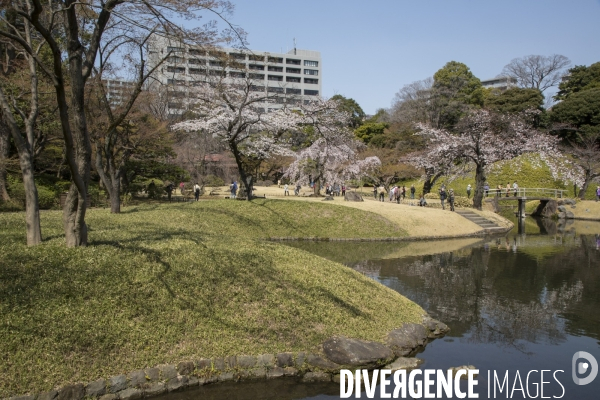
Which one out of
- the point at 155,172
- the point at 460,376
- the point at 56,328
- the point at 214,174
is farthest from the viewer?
the point at 214,174

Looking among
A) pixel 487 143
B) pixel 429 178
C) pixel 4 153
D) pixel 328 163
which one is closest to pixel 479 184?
pixel 487 143

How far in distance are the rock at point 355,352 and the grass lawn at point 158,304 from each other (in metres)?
0.32

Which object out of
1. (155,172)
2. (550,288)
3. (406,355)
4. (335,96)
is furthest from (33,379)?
A: (335,96)

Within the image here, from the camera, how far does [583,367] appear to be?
29.6ft

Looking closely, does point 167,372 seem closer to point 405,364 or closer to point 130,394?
point 130,394

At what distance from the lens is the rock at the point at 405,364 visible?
28.0ft

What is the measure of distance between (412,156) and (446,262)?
2689 cm

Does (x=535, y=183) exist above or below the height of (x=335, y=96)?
below

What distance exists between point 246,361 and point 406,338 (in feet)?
11.1

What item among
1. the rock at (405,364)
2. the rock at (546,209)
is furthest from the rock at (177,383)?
the rock at (546,209)

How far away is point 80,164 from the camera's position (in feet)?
32.3

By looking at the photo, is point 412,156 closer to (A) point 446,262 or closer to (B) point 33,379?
(A) point 446,262

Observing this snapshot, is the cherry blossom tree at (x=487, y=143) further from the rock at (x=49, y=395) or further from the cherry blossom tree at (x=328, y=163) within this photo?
the rock at (x=49, y=395)

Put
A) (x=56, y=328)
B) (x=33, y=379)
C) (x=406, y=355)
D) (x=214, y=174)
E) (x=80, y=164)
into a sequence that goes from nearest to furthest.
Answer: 1. (x=33, y=379)
2. (x=56, y=328)
3. (x=406, y=355)
4. (x=80, y=164)
5. (x=214, y=174)
